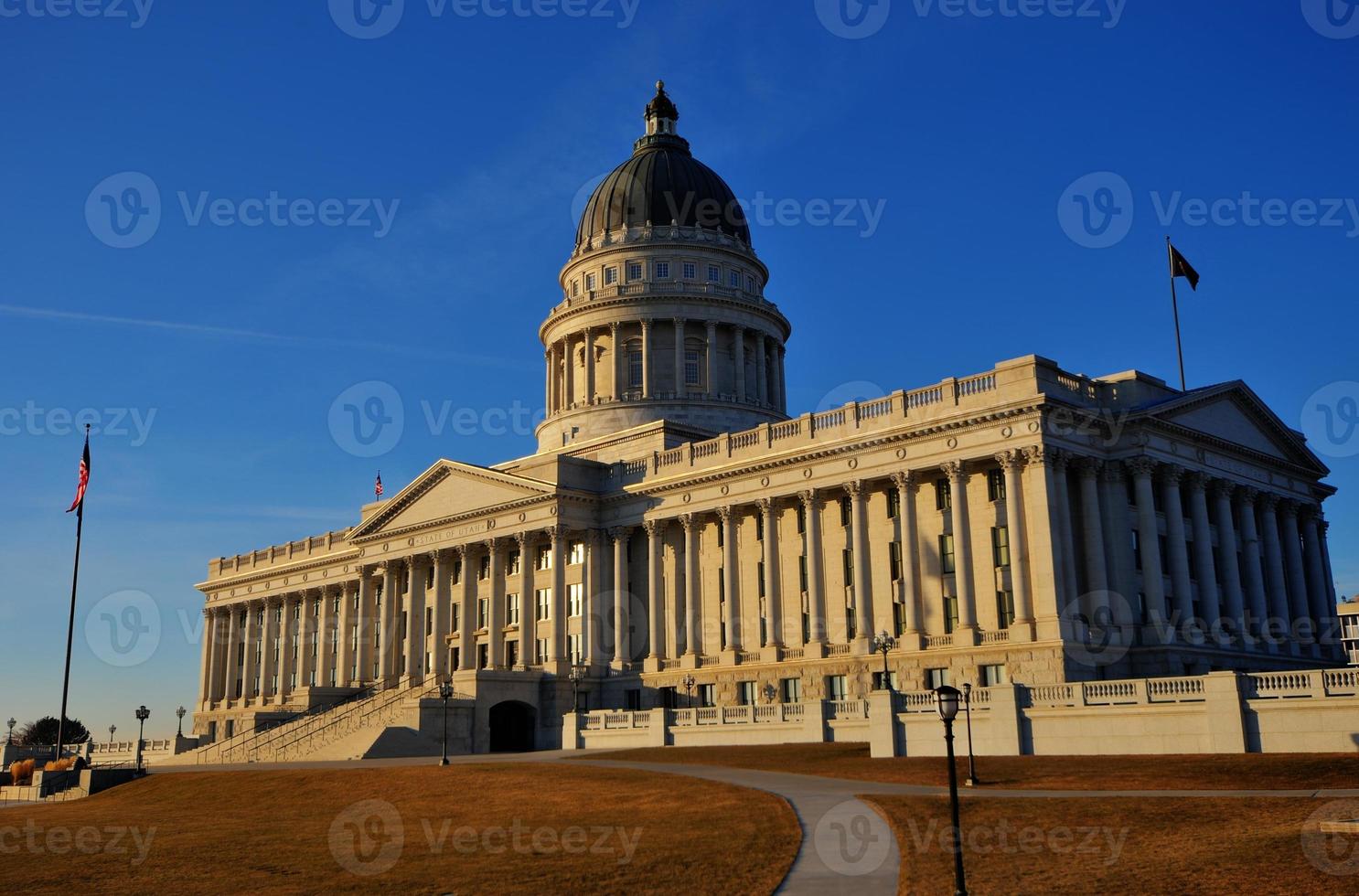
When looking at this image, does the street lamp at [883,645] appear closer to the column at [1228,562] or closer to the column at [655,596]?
the column at [655,596]

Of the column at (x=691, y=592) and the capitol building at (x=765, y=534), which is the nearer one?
the capitol building at (x=765, y=534)

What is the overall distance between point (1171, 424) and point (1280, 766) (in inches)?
1317

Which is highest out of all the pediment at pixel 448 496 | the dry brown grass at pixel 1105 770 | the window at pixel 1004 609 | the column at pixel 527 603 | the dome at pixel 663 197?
the dome at pixel 663 197

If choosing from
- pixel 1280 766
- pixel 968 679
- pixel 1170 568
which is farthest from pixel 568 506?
pixel 1280 766

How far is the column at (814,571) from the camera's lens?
2761 inches

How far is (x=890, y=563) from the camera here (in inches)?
2699

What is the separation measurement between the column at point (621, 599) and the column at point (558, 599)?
10.6 ft

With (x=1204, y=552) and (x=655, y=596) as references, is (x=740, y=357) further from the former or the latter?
(x=1204, y=552)

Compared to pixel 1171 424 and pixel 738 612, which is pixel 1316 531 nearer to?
pixel 1171 424

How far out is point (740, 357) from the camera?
99.8m

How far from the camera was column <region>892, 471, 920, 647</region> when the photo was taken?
215 feet

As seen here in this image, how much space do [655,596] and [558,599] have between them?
21.0ft

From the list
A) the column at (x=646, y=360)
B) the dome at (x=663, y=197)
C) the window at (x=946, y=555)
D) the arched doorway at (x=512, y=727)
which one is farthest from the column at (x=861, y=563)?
the dome at (x=663, y=197)

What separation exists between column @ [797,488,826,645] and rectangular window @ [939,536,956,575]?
7.40 meters
